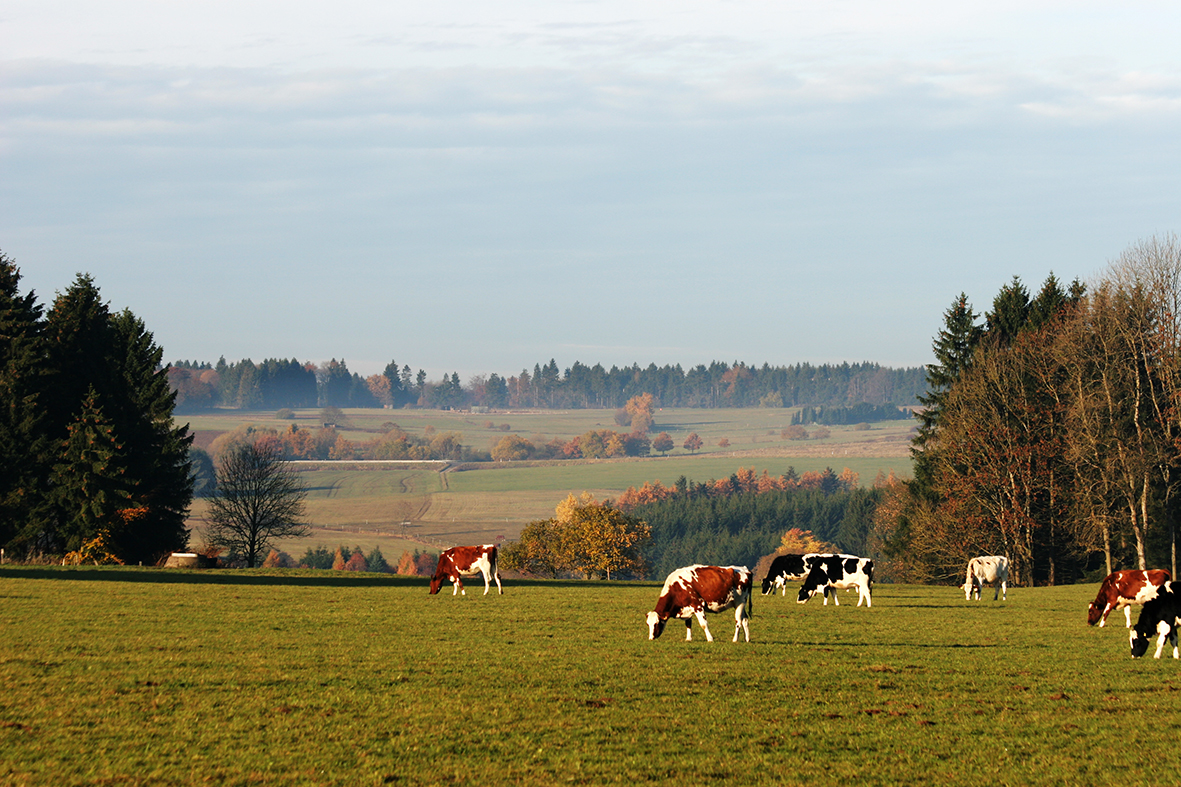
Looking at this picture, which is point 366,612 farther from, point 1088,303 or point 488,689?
point 1088,303

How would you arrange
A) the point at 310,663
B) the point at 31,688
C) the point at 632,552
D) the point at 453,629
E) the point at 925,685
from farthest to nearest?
the point at 632,552
the point at 453,629
the point at 310,663
the point at 925,685
the point at 31,688

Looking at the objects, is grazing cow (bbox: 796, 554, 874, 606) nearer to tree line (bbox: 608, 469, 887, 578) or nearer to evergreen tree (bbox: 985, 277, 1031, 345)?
evergreen tree (bbox: 985, 277, 1031, 345)

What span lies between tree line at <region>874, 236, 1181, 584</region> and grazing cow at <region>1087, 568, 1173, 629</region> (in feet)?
111

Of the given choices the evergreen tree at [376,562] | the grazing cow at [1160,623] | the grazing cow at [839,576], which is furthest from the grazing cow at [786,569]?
the evergreen tree at [376,562]

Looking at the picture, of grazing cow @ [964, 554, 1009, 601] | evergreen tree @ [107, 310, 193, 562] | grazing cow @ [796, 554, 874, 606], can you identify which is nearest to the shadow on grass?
grazing cow @ [796, 554, 874, 606]

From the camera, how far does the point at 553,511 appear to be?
199 m

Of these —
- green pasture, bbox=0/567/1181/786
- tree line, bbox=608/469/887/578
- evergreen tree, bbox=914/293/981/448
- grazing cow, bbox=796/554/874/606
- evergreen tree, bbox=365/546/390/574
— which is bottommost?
evergreen tree, bbox=365/546/390/574

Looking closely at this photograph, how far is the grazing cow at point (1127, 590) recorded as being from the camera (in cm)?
2547

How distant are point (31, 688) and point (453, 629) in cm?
1063

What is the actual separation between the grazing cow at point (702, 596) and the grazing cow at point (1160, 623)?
309 inches

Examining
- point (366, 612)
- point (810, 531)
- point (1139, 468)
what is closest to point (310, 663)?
point (366, 612)

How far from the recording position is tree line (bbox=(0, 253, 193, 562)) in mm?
66625

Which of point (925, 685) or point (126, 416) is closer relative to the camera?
point (925, 685)

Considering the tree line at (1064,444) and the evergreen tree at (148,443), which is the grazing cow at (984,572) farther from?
the evergreen tree at (148,443)
